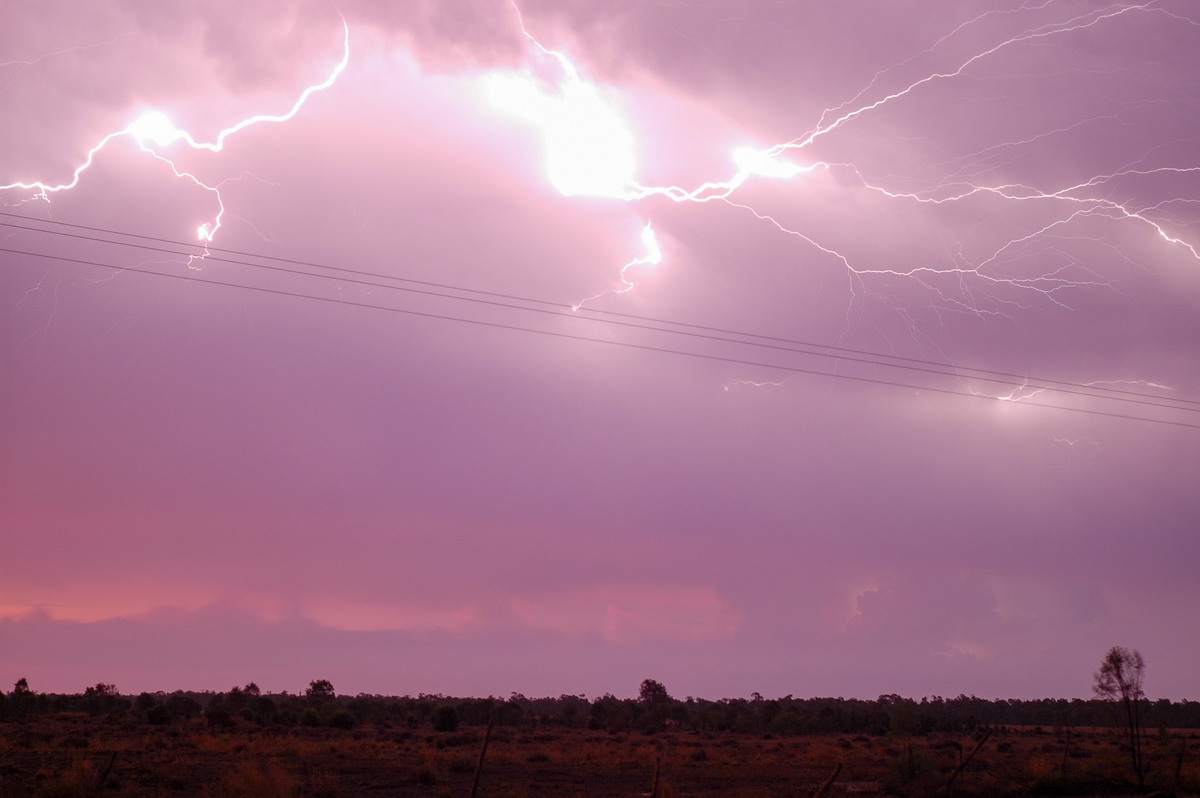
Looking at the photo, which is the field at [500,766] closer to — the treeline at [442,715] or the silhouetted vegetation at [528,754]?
the silhouetted vegetation at [528,754]

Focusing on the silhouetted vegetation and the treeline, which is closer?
the silhouetted vegetation

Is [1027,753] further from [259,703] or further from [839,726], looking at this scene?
[259,703]

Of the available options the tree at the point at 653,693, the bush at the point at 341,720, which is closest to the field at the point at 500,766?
the bush at the point at 341,720

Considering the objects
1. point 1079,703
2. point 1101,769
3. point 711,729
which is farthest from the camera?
point 1079,703

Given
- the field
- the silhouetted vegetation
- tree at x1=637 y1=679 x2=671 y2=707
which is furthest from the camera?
tree at x1=637 y1=679 x2=671 y2=707

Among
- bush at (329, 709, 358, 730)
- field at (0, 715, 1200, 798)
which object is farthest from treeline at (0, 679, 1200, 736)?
field at (0, 715, 1200, 798)

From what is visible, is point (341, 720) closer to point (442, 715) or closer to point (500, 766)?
point (442, 715)

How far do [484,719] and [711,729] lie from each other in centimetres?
2100

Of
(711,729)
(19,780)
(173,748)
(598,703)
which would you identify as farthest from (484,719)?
(19,780)

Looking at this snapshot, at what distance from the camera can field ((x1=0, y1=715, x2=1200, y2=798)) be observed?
27.6 metres

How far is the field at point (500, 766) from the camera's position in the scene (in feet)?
90.4

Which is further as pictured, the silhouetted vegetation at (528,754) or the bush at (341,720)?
the bush at (341,720)

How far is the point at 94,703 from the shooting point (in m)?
73.4

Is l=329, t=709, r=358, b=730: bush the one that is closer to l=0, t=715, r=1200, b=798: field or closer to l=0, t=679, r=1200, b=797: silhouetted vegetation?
l=0, t=679, r=1200, b=797: silhouetted vegetation
